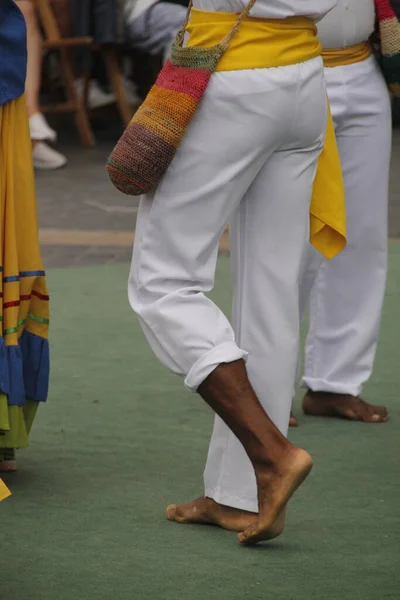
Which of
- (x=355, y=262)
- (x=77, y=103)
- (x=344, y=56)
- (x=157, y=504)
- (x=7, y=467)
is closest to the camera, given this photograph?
(x=157, y=504)

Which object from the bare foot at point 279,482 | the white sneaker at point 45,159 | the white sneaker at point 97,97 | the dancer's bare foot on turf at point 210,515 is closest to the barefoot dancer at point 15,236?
the dancer's bare foot on turf at point 210,515

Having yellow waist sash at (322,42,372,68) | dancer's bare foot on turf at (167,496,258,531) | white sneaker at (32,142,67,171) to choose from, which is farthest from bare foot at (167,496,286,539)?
white sneaker at (32,142,67,171)

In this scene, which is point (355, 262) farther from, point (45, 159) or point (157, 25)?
point (45, 159)

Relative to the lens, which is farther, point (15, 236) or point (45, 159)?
point (45, 159)

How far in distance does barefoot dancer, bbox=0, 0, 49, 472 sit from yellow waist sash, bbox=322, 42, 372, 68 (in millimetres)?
1049

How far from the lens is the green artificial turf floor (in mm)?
3438

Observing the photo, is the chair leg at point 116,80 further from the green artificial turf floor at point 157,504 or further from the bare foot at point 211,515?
the bare foot at point 211,515

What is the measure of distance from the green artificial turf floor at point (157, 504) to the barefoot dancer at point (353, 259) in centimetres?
15

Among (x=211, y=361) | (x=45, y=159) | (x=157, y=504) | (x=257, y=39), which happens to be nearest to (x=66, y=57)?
(x=45, y=159)

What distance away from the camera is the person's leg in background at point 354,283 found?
4793 mm

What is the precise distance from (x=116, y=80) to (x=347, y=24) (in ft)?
23.9

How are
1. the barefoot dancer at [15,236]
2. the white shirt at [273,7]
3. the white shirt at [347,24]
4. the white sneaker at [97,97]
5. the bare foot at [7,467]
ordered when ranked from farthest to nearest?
the white sneaker at [97,97] → the white shirt at [347,24] → the bare foot at [7,467] → the barefoot dancer at [15,236] → the white shirt at [273,7]

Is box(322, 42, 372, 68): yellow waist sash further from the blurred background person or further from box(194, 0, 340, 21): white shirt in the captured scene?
the blurred background person

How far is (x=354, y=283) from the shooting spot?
4973mm
